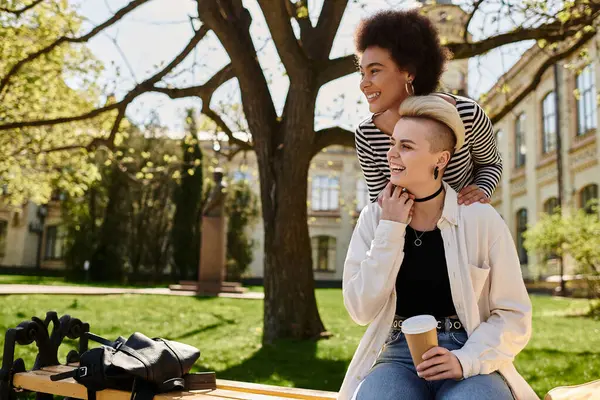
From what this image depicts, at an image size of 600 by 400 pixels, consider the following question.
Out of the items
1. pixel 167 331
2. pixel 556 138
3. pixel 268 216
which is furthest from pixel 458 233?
pixel 556 138

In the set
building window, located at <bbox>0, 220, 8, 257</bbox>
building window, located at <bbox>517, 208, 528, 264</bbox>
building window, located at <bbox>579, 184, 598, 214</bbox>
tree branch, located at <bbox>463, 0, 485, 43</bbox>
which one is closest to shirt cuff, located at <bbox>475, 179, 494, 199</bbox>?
tree branch, located at <bbox>463, 0, 485, 43</bbox>

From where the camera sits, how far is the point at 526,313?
213 cm

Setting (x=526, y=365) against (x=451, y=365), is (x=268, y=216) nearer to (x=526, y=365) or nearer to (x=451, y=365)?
(x=526, y=365)

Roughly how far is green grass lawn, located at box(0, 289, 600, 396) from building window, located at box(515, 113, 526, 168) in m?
14.7

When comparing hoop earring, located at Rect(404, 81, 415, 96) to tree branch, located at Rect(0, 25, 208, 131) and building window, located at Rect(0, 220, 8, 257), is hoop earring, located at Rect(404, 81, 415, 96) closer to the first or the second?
tree branch, located at Rect(0, 25, 208, 131)

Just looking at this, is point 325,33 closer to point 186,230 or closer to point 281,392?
point 281,392

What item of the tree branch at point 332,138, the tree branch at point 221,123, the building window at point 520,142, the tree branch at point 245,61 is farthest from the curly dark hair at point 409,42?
the building window at point 520,142

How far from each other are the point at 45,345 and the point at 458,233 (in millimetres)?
2341

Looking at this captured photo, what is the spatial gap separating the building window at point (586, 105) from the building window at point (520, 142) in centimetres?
508

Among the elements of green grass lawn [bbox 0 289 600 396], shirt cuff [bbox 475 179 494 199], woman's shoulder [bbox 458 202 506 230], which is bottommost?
green grass lawn [bbox 0 289 600 396]

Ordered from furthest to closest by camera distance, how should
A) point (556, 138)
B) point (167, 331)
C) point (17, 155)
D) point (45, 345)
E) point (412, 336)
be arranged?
point (556, 138)
point (17, 155)
point (167, 331)
point (45, 345)
point (412, 336)

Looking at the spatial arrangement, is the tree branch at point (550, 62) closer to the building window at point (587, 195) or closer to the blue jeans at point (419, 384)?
the blue jeans at point (419, 384)

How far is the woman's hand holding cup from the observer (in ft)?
7.00

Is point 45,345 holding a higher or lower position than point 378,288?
lower
